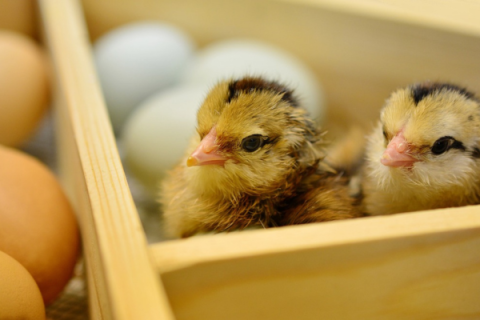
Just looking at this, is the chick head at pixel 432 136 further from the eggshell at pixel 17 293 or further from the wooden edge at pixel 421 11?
the eggshell at pixel 17 293

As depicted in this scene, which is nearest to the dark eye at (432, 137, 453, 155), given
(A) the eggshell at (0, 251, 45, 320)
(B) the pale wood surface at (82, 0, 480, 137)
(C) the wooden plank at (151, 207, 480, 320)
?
(C) the wooden plank at (151, 207, 480, 320)

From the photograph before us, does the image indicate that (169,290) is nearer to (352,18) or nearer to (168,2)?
(352,18)

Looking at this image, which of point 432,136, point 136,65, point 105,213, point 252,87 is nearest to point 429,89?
point 432,136

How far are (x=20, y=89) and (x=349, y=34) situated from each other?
866 millimetres

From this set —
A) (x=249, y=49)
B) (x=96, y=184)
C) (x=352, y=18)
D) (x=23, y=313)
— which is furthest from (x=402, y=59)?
(x=23, y=313)

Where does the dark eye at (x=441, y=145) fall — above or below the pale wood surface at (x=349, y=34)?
below

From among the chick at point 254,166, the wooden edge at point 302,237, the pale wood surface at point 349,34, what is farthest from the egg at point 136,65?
the wooden edge at point 302,237

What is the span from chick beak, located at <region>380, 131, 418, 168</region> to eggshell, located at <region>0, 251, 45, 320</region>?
0.52 metres

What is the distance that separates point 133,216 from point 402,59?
2.98 ft

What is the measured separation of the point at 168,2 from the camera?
4.56 ft

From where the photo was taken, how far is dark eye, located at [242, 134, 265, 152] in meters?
0.64

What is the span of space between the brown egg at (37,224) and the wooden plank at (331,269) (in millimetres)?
349

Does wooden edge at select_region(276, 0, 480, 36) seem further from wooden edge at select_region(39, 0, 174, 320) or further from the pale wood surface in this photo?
wooden edge at select_region(39, 0, 174, 320)

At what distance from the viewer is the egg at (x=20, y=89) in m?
1.06
